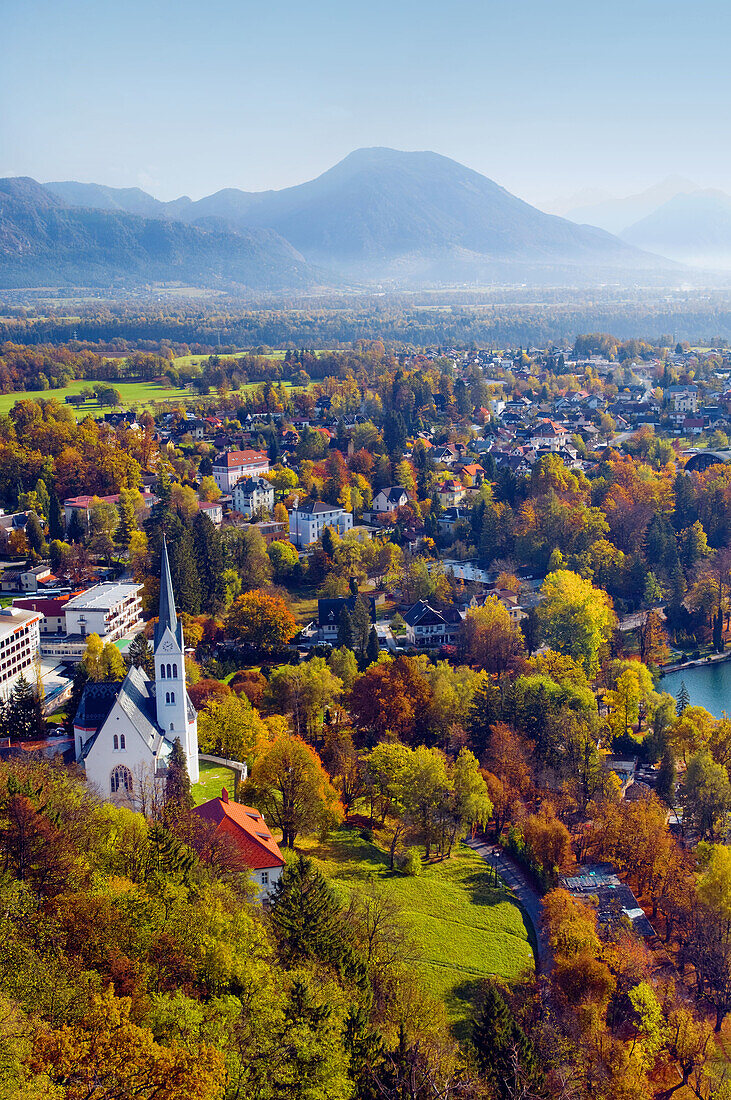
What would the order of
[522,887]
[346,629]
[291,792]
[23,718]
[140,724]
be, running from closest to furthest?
[291,792]
[522,887]
[140,724]
[23,718]
[346,629]

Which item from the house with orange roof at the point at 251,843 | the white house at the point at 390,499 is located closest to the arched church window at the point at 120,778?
the house with orange roof at the point at 251,843

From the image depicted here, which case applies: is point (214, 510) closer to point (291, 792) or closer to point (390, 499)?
point (390, 499)

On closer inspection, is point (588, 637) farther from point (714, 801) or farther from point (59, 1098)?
point (59, 1098)

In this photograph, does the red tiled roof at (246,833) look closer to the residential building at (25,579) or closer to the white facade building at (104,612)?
the white facade building at (104,612)

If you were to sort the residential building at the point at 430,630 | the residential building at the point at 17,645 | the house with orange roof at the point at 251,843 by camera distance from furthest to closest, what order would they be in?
the residential building at the point at 430,630 → the residential building at the point at 17,645 → the house with orange roof at the point at 251,843

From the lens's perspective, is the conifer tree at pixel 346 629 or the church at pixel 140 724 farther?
the conifer tree at pixel 346 629

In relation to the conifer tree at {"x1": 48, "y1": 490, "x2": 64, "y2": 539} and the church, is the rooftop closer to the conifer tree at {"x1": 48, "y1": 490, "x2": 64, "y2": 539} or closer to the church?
the conifer tree at {"x1": 48, "y1": 490, "x2": 64, "y2": 539}

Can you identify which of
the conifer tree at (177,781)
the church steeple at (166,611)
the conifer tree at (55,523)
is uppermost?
the church steeple at (166,611)

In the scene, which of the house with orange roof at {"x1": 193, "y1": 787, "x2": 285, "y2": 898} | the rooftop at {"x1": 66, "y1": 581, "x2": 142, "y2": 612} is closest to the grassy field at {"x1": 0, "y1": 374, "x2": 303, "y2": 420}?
the rooftop at {"x1": 66, "y1": 581, "x2": 142, "y2": 612}

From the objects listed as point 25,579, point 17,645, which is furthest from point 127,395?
point 17,645
